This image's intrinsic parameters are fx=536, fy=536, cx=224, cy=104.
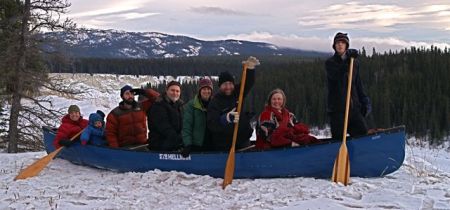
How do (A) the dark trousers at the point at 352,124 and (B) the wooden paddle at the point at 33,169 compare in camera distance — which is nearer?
(A) the dark trousers at the point at 352,124

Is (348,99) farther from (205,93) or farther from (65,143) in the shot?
(65,143)

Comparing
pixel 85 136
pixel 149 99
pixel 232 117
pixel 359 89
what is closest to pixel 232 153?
pixel 232 117

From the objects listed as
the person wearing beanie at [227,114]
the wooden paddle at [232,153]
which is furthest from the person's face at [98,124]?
the wooden paddle at [232,153]

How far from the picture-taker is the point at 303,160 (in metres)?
7.00

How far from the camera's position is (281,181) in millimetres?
6863

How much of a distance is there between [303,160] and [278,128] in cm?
59

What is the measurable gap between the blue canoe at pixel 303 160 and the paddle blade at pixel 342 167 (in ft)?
0.39

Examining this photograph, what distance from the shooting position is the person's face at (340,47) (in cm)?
708

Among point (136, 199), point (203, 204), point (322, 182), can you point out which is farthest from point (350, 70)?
point (136, 199)

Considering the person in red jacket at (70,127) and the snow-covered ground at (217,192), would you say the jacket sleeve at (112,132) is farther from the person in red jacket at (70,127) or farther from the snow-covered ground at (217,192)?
the snow-covered ground at (217,192)

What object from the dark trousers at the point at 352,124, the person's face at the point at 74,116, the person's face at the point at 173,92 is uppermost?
the person's face at the point at 173,92

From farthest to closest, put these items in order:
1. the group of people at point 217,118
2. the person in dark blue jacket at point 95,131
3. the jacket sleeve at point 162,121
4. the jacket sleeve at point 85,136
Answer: the person in dark blue jacket at point 95,131, the jacket sleeve at point 85,136, the jacket sleeve at point 162,121, the group of people at point 217,118

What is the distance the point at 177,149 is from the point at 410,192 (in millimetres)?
3566

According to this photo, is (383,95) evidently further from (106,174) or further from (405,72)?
(106,174)
